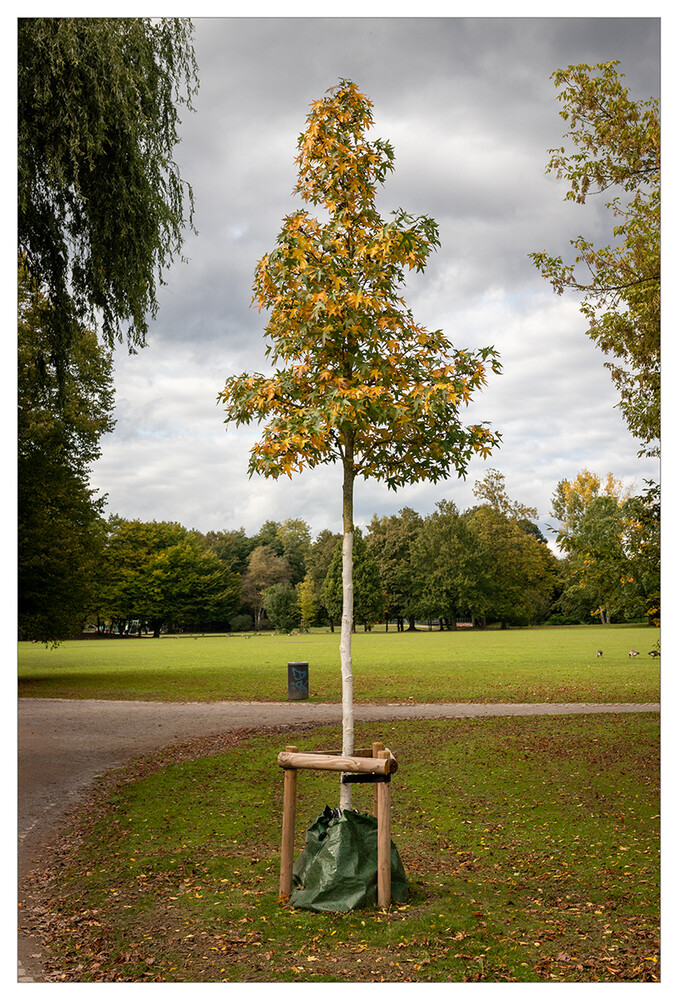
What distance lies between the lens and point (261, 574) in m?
51.3

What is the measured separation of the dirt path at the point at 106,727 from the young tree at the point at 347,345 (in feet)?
14.1

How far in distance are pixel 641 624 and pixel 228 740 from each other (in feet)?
150

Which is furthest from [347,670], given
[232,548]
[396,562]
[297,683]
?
[232,548]

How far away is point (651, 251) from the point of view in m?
8.20

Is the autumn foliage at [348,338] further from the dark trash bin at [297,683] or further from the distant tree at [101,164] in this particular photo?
the dark trash bin at [297,683]

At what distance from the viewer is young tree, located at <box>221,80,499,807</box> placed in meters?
5.53

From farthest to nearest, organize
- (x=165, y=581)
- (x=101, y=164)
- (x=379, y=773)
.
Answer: (x=165, y=581)
(x=101, y=164)
(x=379, y=773)

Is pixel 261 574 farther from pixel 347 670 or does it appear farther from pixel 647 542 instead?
pixel 347 670

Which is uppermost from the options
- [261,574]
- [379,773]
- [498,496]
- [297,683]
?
[498,496]

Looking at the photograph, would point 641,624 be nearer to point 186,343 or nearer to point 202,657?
point 202,657

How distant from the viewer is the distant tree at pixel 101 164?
6707mm

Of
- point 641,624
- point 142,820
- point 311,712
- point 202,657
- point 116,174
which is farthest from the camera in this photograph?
point 641,624

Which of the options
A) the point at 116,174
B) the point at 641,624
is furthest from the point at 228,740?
the point at 641,624

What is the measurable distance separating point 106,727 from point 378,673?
35.7 feet
